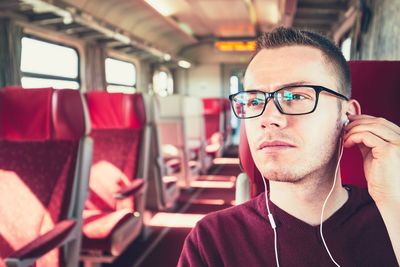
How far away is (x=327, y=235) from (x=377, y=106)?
1.80 feet

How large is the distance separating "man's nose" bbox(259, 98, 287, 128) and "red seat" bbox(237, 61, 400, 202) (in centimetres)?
44

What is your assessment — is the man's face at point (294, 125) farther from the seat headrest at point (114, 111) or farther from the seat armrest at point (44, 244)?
the seat headrest at point (114, 111)

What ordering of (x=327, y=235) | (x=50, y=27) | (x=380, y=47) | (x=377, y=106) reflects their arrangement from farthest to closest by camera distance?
(x=50, y=27)
(x=380, y=47)
(x=377, y=106)
(x=327, y=235)

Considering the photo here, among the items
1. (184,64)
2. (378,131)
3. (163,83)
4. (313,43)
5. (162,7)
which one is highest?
(162,7)

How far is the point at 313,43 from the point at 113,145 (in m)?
2.52

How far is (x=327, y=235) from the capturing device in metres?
0.99

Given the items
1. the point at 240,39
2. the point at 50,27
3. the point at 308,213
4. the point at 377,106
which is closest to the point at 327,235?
the point at 308,213

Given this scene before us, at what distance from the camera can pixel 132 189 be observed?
9.91 ft

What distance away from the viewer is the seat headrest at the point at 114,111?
3.36 m

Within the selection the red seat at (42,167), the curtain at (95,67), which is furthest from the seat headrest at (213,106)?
the red seat at (42,167)

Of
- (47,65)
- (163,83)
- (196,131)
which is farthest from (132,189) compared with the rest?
(163,83)

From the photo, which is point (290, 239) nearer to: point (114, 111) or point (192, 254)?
point (192, 254)

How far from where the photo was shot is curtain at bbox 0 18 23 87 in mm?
5102

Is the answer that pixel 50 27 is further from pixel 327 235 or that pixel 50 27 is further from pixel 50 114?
pixel 327 235
